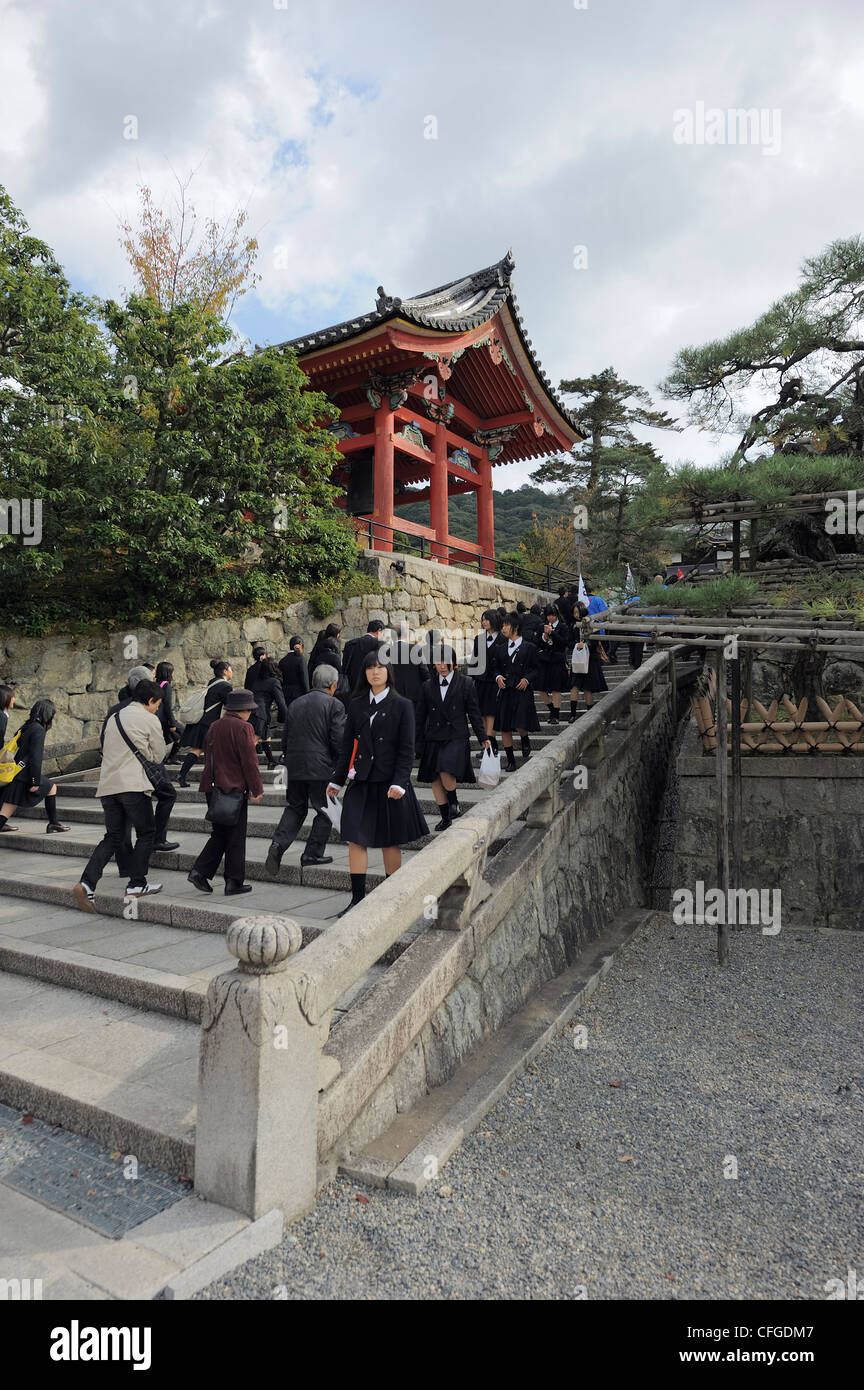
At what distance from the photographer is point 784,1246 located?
9.51ft

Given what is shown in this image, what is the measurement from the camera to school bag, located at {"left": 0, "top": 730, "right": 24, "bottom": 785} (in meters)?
7.41

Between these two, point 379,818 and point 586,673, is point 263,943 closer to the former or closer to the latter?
point 379,818

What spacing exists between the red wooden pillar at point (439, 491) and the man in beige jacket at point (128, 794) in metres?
12.7

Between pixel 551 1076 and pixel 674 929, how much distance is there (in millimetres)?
3751

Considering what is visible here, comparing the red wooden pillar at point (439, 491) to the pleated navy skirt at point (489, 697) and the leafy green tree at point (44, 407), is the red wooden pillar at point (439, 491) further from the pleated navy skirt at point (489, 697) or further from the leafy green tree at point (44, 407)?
the pleated navy skirt at point (489, 697)

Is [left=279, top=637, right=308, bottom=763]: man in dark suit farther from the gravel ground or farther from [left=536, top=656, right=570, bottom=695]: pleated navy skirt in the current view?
the gravel ground

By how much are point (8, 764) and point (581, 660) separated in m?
6.46

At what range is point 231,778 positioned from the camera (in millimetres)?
5289

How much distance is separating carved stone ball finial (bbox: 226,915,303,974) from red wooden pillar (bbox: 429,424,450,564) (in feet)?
50.1

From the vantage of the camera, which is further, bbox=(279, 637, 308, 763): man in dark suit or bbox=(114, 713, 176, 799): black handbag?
bbox=(279, 637, 308, 763): man in dark suit

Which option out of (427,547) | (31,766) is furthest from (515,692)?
(427,547)

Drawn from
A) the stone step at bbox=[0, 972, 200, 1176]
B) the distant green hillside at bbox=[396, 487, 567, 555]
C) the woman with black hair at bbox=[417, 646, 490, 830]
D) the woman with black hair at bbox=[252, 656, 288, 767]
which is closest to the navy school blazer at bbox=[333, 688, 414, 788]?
the woman with black hair at bbox=[417, 646, 490, 830]

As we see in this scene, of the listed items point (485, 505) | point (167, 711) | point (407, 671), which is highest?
point (485, 505)
